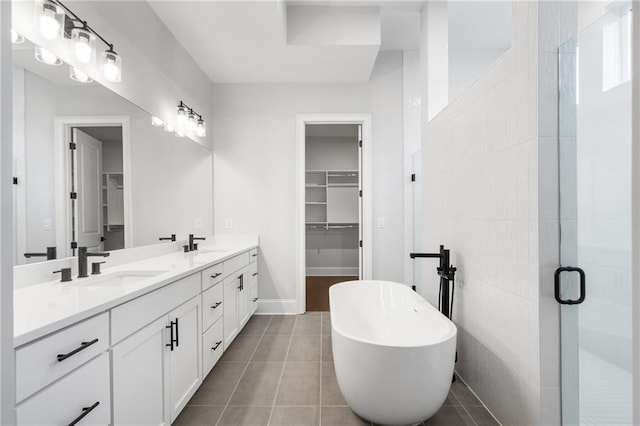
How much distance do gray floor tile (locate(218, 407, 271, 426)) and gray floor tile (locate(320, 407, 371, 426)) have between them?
1.07 ft

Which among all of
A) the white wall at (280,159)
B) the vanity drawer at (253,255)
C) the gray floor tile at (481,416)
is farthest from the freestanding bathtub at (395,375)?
the white wall at (280,159)

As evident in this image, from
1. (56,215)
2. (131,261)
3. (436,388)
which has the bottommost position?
(436,388)

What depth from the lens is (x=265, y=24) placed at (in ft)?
8.12

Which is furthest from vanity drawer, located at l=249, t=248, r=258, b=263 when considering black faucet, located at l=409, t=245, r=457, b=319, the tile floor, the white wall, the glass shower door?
the glass shower door

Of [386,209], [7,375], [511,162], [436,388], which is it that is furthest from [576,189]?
[386,209]

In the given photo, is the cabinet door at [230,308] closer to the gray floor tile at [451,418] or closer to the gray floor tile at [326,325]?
the gray floor tile at [326,325]

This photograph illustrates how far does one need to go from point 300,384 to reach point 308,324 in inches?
44.4

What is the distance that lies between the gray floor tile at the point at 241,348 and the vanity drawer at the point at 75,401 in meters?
1.39

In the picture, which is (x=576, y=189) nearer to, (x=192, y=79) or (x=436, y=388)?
(x=436, y=388)

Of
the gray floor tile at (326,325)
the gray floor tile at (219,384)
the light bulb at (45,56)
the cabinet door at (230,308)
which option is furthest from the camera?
the gray floor tile at (326,325)

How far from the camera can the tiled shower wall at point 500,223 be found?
1.38 meters

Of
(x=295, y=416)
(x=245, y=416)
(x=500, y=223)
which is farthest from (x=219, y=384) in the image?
(x=500, y=223)

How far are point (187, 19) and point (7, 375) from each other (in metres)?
2.68

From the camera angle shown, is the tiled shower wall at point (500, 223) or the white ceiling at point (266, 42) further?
the white ceiling at point (266, 42)
